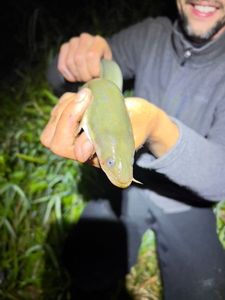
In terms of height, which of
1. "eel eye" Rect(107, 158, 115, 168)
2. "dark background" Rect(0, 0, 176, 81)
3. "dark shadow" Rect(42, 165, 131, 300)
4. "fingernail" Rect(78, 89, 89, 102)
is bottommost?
"dark shadow" Rect(42, 165, 131, 300)

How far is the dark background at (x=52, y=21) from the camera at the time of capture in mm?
4344

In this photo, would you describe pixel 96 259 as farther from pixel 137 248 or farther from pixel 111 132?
pixel 111 132

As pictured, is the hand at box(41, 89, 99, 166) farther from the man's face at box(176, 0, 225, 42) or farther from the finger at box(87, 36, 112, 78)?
the man's face at box(176, 0, 225, 42)

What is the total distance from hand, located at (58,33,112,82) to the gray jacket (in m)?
0.23

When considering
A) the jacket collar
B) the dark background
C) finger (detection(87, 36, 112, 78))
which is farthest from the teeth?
the dark background

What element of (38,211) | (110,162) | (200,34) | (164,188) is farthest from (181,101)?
(38,211)

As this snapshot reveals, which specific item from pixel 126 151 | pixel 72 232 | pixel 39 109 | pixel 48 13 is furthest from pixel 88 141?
pixel 48 13

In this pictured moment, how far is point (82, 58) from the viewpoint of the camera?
2184mm

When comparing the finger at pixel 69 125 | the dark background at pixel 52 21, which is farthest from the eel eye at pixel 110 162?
the dark background at pixel 52 21

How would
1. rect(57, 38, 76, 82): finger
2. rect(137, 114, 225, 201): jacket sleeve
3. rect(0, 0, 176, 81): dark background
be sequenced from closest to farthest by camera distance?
rect(137, 114, 225, 201): jacket sleeve → rect(57, 38, 76, 82): finger → rect(0, 0, 176, 81): dark background

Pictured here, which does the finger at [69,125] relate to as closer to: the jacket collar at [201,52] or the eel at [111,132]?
the eel at [111,132]

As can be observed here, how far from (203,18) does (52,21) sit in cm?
270

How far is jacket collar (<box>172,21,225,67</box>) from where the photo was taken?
208 centimetres

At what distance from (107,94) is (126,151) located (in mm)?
298
